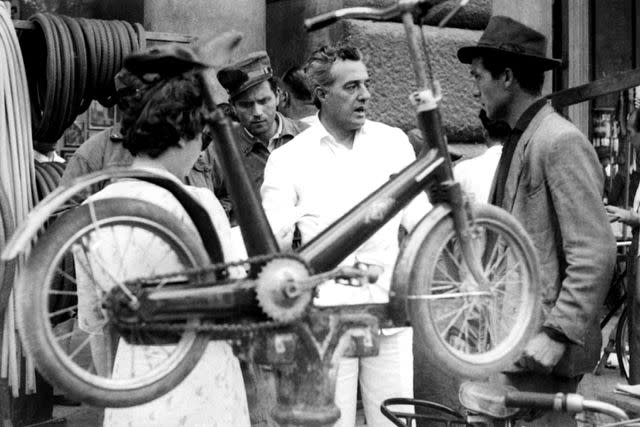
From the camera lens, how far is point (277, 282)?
2463 mm

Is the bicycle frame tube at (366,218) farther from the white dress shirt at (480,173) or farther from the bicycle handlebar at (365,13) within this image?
the white dress shirt at (480,173)

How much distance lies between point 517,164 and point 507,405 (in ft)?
2.73

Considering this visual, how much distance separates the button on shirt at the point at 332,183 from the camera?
4.55 meters

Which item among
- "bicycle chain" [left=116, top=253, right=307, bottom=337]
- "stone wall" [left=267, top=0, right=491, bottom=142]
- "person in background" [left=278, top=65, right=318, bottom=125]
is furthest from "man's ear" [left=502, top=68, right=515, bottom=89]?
"person in background" [left=278, top=65, right=318, bottom=125]

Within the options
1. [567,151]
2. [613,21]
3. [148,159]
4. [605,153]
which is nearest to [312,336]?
[148,159]

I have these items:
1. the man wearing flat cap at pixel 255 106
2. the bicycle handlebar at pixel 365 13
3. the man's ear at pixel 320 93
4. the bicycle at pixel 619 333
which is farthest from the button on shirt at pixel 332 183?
the bicycle at pixel 619 333

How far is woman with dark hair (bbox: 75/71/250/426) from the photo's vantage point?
8.56 ft

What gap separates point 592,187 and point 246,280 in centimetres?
157

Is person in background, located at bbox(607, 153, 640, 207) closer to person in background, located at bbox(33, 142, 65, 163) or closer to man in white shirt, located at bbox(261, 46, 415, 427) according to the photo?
person in background, located at bbox(33, 142, 65, 163)

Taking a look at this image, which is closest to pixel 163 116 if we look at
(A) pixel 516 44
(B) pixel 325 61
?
(A) pixel 516 44

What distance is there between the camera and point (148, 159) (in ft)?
9.70

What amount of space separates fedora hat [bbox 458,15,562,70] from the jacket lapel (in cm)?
21

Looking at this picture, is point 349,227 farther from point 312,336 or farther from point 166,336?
point 166,336

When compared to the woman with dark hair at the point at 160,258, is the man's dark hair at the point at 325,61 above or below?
above
